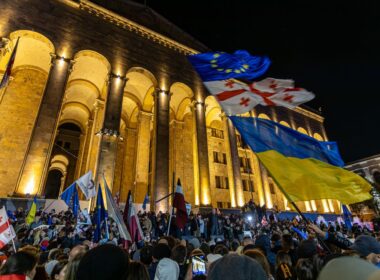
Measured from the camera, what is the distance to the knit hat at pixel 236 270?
1337 millimetres

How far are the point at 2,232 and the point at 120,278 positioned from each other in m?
5.25

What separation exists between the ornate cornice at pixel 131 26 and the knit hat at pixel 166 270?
70.1 feet

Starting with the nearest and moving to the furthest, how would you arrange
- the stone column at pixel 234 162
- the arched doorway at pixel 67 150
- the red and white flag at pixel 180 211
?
the red and white flag at pixel 180 211
the stone column at pixel 234 162
the arched doorway at pixel 67 150

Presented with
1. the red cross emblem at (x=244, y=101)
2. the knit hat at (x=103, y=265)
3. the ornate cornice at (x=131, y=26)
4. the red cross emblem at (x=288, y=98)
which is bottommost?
the knit hat at (x=103, y=265)

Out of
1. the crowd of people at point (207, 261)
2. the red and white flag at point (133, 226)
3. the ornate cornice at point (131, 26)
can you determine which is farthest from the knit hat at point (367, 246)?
the ornate cornice at point (131, 26)

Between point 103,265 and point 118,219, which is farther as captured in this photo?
point 118,219

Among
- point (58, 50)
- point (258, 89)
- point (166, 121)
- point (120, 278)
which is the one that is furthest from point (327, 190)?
point (58, 50)

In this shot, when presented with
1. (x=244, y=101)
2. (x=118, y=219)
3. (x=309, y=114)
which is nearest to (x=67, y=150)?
(x=118, y=219)

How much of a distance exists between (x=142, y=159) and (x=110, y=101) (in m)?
6.33

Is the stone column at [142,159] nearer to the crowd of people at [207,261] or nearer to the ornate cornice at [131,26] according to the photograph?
the ornate cornice at [131,26]

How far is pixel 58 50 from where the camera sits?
1597cm

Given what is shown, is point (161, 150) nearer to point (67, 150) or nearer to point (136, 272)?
point (136, 272)

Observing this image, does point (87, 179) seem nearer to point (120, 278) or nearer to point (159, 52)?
point (120, 278)

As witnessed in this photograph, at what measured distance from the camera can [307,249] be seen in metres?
3.06
